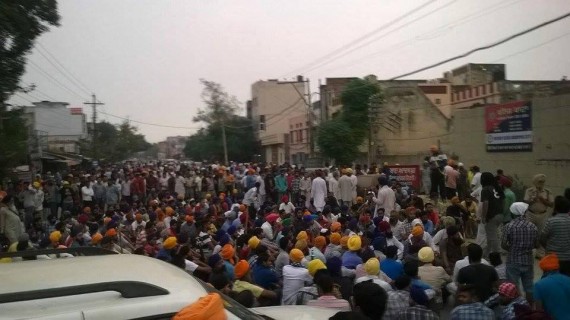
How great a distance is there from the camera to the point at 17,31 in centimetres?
806

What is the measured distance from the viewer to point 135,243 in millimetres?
10219

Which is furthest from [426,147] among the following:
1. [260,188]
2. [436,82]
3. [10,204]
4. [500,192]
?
[10,204]

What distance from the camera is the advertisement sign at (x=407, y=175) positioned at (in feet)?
54.3

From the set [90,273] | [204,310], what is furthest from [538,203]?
[90,273]

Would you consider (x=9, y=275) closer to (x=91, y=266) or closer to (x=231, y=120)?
(x=91, y=266)

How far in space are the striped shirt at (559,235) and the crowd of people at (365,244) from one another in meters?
0.01

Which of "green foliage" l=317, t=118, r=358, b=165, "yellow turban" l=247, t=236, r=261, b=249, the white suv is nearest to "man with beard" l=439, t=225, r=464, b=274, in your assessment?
"yellow turban" l=247, t=236, r=261, b=249

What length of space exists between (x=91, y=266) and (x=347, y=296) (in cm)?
398

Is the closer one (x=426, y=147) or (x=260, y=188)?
(x=260, y=188)

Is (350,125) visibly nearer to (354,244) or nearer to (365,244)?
(365,244)

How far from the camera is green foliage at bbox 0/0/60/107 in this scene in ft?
25.6

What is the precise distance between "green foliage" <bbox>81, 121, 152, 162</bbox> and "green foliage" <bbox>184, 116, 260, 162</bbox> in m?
10.7

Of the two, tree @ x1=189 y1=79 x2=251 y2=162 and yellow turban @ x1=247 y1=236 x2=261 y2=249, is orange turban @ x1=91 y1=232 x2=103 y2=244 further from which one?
tree @ x1=189 y1=79 x2=251 y2=162

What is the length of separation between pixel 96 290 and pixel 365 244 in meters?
5.86
